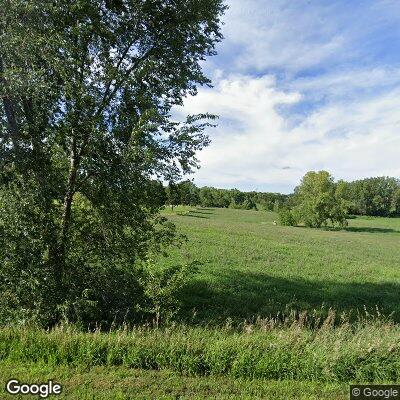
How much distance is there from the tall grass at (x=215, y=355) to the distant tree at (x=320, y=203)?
66154 mm

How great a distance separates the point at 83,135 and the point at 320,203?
67573 mm

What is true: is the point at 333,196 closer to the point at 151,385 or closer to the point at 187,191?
the point at 187,191

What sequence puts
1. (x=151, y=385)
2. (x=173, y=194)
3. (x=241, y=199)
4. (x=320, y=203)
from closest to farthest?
(x=151, y=385), (x=173, y=194), (x=320, y=203), (x=241, y=199)

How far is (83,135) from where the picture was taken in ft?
27.6

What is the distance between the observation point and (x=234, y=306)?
11945mm

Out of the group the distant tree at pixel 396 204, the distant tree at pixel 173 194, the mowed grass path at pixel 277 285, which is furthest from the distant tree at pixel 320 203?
the distant tree at pixel 173 194

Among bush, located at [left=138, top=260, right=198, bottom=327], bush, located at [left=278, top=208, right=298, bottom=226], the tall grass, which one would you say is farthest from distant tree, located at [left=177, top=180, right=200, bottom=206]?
bush, located at [left=278, top=208, right=298, bottom=226]

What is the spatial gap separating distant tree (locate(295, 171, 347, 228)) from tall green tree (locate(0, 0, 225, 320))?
65.0 meters

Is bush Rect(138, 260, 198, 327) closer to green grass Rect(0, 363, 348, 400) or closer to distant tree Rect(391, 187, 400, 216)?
green grass Rect(0, 363, 348, 400)

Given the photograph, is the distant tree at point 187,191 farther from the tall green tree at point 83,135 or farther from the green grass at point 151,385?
the green grass at point 151,385

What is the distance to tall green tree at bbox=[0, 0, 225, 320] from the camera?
26.1 ft

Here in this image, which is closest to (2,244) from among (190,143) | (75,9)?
(190,143)

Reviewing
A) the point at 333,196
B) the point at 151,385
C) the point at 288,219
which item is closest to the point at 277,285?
the point at 151,385

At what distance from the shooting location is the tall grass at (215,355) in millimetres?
6449
